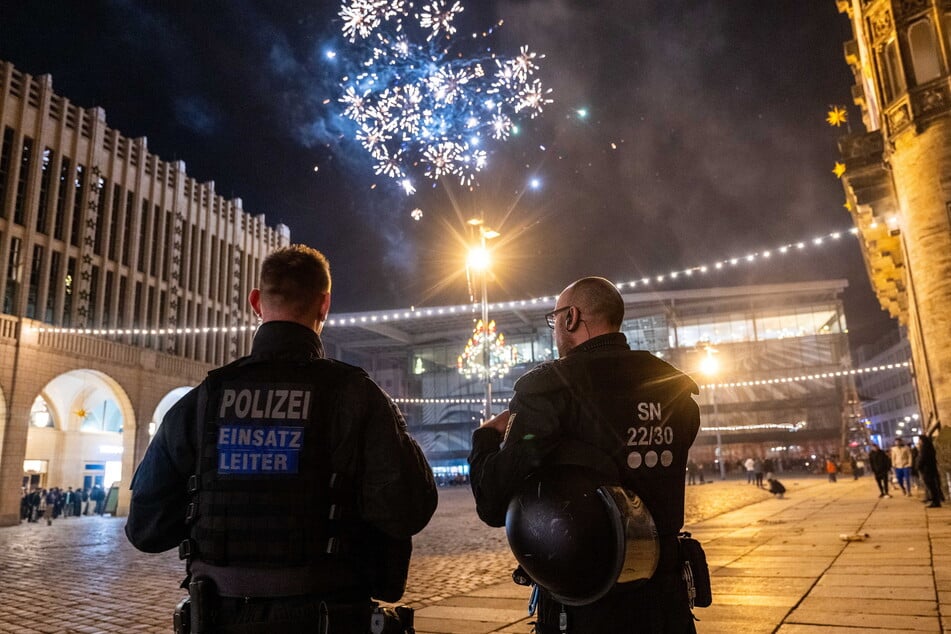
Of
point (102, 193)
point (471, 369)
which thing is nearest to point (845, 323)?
point (471, 369)

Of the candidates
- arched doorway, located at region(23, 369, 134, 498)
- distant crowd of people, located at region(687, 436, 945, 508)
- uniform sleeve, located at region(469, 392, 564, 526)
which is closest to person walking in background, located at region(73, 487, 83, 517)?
arched doorway, located at region(23, 369, 134, 498)

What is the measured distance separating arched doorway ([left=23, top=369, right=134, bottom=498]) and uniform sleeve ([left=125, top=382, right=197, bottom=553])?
2799 cm

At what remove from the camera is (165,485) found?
7.70 ft

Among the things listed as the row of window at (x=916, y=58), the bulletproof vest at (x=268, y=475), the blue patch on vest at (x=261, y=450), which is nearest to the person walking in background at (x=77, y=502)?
the bulletproof vest at (x=268, y=475)

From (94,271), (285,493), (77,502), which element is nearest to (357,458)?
(285,493)

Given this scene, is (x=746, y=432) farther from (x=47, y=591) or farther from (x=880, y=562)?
(x=47, y=591)

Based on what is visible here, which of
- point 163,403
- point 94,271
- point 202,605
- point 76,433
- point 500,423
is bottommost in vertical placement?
point 202,605

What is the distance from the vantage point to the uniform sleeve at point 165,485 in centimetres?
234

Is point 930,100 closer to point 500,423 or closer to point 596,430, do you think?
point 596,430

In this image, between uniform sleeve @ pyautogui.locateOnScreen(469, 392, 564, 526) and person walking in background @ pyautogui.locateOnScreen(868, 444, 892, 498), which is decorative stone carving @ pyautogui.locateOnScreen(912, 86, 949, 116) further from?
uniform sleeve @ pyautogui.locateOnScreen(469, 392, 564, 526)

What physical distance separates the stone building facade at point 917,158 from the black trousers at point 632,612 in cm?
1445

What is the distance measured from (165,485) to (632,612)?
1736 mm

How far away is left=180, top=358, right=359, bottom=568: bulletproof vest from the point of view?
2129mm

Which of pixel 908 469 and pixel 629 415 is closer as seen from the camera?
pixel 629 415
